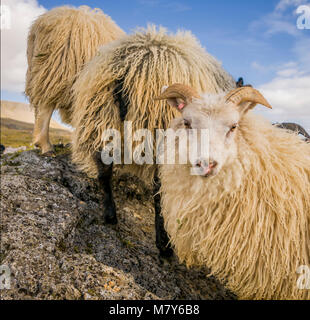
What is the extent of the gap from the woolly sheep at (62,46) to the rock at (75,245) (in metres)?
1.46

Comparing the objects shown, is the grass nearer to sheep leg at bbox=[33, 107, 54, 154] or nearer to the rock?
sheep leg at bbox=[33, 107, 54, 154]

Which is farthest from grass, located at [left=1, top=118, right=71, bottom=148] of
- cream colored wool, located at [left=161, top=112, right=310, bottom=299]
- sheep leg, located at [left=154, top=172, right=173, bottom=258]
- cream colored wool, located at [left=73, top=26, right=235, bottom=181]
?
cream colored wool, located at [left=161, top=112, right=310, bottom=299]

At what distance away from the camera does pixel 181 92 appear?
3047 mm

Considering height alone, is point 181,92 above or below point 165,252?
above

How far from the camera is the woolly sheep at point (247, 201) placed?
2.83 metres

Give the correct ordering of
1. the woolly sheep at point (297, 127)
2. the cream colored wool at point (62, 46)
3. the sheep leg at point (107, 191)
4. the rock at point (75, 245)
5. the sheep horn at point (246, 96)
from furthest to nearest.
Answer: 1. the cream colored wool at point (62, 46)
2. the sheep leg at point (107, 191)
3. the woolly sheep at point (297, 127)
4. the rock at point (75, 245)
5. the sheep horn at point (246, 96)

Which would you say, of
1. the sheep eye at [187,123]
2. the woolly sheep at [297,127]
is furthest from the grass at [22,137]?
the woolly sheep at [297,127]

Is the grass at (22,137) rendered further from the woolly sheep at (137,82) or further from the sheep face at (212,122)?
the sheep face at (212,122)

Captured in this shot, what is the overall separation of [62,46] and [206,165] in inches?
172

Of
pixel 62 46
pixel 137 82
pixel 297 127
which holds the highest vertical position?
pixel 62 46

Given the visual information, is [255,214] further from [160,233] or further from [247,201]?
[160,233]

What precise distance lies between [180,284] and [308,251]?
1.70 m

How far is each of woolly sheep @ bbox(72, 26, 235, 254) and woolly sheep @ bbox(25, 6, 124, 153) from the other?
1.27m

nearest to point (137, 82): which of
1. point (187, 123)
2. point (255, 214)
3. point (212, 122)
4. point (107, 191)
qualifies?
point (187, 123)
